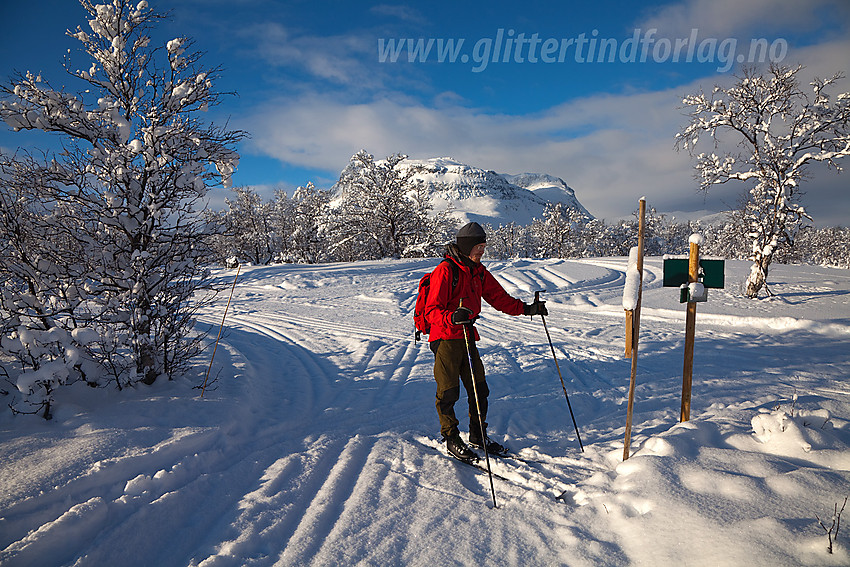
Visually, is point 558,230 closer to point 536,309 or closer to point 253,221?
point 253,221

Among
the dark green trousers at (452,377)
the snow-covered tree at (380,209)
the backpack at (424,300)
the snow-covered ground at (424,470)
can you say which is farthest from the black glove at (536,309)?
the snow-covered tree at (380,209)

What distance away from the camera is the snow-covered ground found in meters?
2.52

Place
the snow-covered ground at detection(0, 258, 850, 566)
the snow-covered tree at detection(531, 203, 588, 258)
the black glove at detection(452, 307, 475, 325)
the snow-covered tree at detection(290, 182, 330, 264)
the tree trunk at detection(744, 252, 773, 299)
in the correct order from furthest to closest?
the snow-covered tree at detection(531, 203, 588, 258) < the snow-covered tree at detection(290, 182, 330, 264) < the tree trunk at detection(744, 252, 773, 299) < the black glove at detection(452, 307, 475, 325) < the snow-covered ground at detection(0, 258, 850, 566)

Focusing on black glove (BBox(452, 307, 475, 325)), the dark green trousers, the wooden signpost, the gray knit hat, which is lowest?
the dark green trousers

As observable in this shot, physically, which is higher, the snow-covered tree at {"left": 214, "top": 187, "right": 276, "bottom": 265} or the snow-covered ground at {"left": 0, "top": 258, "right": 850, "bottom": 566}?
the snow-covered tree at {"left": 214, "top": 187, "right": 276, "bottom": 265}

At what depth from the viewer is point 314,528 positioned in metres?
2.85

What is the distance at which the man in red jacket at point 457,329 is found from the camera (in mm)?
3764

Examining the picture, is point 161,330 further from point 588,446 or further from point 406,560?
point 588,446

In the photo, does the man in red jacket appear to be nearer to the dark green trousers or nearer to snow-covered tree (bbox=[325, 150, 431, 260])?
the dark green trousers

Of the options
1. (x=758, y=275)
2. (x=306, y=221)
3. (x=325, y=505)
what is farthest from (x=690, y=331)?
(x=306, y=221)

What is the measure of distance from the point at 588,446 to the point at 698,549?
75.7 inches

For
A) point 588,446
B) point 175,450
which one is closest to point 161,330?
point 175,450

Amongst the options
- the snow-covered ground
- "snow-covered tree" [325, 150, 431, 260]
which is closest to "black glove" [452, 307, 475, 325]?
the snow-covered ground

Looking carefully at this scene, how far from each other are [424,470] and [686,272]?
10.1 ft
